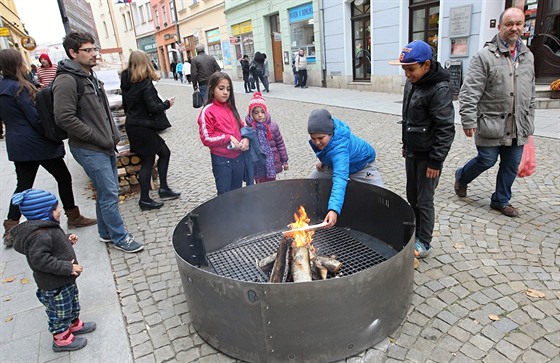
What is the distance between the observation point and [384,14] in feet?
43.0

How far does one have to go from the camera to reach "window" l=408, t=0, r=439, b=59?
11.7 meters

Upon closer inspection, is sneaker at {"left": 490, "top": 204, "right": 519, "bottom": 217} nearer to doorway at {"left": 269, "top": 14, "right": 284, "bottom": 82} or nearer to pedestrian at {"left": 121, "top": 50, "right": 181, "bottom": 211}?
pedestrian at {"left": 121, "top": 50, "right": 181, "bottom": 211}

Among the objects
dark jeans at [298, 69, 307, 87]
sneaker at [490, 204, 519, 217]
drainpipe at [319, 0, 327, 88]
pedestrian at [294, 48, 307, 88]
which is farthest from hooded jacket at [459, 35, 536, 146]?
dark jeans at [298, 69, 307, 87]

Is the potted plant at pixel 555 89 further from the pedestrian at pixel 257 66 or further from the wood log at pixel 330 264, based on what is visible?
the pedestrian at pixel 257 66

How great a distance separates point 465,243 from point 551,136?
4.51m

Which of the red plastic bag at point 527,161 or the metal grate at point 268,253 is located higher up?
the red plastic bag at point 527,161

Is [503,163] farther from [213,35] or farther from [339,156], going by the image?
[213,35]

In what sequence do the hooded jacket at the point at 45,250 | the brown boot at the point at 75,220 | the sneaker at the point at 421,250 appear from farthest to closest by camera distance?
the brown boot at the point at 75,220
the sneaker at the point at 421,250
the hooded jacket at the point at 45,250

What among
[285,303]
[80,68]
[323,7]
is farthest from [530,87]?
[323,7]

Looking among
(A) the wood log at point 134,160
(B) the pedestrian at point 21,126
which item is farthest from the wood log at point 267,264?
(A) the wood log at point 134,160

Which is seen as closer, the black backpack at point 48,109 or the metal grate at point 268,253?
the metal grate at point 268,253

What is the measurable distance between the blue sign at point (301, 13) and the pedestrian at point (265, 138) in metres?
14.1

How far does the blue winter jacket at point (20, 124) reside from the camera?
12.9 feet

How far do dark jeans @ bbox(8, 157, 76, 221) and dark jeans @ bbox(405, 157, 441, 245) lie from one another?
3781mm
